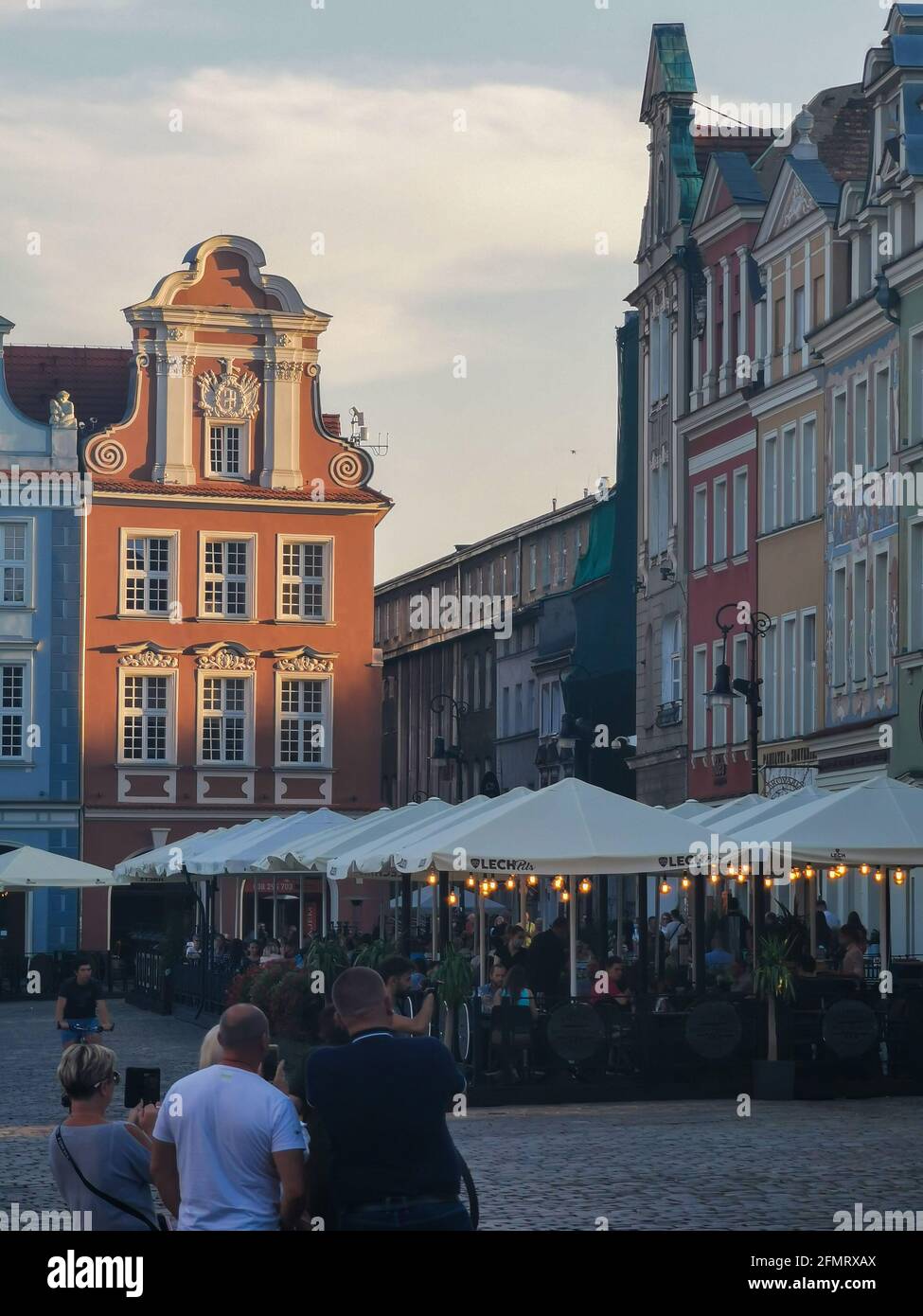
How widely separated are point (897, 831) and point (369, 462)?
39.6 m

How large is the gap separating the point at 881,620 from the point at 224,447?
24.0 metres

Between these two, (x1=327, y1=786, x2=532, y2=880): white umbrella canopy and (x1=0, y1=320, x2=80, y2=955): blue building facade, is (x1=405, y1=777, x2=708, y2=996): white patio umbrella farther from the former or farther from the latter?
(x1=0, y1=320, x2=80, y2=955): blue building facade

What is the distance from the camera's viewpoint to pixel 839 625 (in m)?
42.3

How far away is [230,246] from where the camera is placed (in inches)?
2384

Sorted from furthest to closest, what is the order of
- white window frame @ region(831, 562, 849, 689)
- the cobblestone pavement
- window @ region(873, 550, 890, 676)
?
white window frame @ region(831, 562, 849, 689) < window @ region(873, 550, 890, 676) < the cobblestone pavement

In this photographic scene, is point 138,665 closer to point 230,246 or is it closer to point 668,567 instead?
point 230,246

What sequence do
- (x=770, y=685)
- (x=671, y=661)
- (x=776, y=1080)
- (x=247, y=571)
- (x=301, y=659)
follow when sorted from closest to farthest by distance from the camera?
1. (x=776, y=1080)
2. (x=770, y=685)
3. (x=671, y=661)
4. (x=247, y=571)
5. (x=301, y=659)

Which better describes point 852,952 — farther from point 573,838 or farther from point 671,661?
point 671,661

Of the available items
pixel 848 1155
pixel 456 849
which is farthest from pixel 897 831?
pixel 848 1155

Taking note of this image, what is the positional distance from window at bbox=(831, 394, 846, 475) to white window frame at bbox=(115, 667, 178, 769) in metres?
21.6

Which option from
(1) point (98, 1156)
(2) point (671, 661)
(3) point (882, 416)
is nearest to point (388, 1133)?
(1) point (98, 1156)

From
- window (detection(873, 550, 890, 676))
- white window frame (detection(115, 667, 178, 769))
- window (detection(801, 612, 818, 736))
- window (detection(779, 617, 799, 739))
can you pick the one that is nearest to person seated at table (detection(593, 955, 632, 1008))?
window (detection(873, 550, 890, 676))

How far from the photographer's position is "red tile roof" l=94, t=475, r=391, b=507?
59375mm
